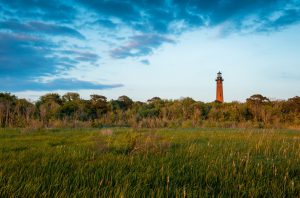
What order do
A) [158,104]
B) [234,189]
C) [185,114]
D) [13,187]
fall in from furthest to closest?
1. [158,104]
2. [185,114]
3. [234,189]
4. [13,187]

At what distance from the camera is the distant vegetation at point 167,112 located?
25.2 metres

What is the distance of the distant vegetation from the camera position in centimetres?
2515

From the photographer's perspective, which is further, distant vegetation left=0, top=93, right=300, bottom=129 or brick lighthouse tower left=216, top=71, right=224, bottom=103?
brick lighthouse tower left=216, top=71, right=224, bottom=103

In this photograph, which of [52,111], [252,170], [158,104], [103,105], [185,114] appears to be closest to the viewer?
[252,170]

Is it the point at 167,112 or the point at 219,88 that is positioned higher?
the point at 219,88

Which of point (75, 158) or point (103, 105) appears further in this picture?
point (103, 105)

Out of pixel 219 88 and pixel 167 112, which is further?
pixel 219 88

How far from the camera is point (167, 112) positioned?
3328cm

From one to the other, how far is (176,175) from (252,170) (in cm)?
122

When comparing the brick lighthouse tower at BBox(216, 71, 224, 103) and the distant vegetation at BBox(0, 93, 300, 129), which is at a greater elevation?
the brick lighthouse tower at BBox(216, 71, 224, 103)

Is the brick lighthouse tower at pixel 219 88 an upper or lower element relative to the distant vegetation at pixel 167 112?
upper

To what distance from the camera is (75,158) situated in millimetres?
5078

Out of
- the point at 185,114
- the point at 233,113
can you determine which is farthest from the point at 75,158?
the point at 233,113

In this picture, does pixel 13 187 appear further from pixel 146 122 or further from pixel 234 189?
pixel 146 122
